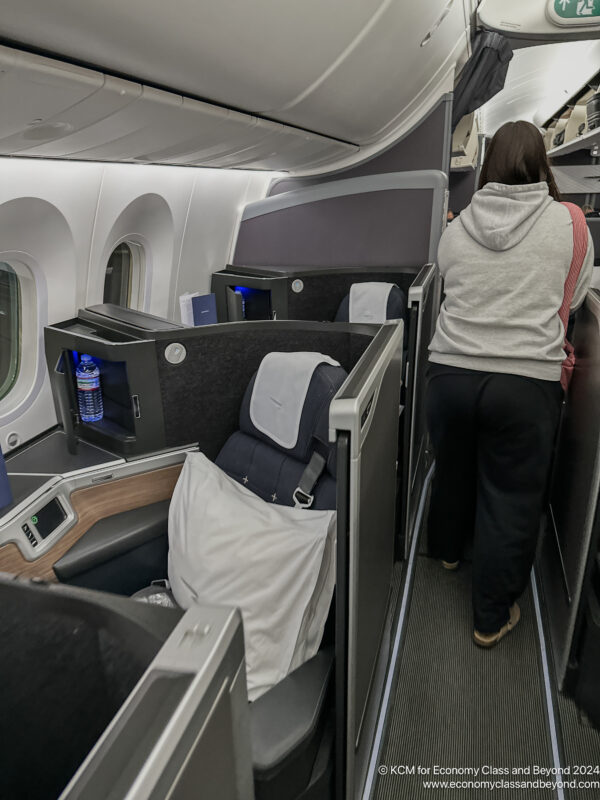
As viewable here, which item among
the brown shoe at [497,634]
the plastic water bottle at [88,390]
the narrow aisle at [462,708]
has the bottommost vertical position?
the narrow aisle at [462,708]

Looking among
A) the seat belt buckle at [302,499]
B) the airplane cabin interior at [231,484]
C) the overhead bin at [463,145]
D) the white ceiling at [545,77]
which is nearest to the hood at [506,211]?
the airplane cabin interior at [231,484]

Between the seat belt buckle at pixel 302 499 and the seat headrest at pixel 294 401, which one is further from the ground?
the seat headrest at pixel 294 401

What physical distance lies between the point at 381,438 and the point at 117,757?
124cm

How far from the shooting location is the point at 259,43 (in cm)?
144

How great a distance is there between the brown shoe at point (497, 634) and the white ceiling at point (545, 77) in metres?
4.52

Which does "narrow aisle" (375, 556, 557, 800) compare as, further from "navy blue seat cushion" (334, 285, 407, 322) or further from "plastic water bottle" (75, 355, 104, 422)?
"navy blue seat cushion" (334, 285, 407, 322)

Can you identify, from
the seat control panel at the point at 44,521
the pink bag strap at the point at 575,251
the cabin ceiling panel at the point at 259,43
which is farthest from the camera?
the pink bag strap at the point at 575,251

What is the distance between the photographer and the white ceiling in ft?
16.9

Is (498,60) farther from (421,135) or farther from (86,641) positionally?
(86,641)

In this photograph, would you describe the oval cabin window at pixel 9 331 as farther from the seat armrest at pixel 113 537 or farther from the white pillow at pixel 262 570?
the white pillow at pixel 262 570

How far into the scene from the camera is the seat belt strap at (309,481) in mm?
1752

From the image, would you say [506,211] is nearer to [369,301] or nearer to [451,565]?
[451,565]

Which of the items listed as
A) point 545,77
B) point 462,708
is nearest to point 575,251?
point 462,708

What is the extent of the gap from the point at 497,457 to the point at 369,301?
206cm
